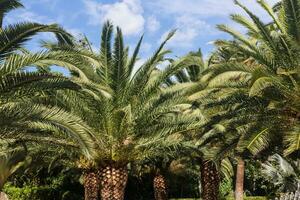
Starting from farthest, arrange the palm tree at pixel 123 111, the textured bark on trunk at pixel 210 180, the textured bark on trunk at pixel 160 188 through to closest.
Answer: the textured bark on trunk at pixel 160 188 < the textured bark on trunk at pixel 210 180 < the palm tree at pixel 123 111

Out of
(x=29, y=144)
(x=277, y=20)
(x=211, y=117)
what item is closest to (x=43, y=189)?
(x=29, y=144)

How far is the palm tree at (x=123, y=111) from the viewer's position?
1605cm

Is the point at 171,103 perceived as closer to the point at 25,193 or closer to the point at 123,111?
the point at 123,111

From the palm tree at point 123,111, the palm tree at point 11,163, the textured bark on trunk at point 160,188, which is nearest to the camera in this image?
the palm tree at point 123,111

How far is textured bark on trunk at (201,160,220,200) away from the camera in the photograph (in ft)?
68.2

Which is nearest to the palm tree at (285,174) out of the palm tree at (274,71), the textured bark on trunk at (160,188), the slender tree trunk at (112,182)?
the textured bark on trunk at (160,188)

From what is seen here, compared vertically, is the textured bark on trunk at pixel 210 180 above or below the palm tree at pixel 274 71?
below

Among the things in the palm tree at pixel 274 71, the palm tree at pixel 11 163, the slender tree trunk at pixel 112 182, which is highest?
the palm tree at pixel 274 71

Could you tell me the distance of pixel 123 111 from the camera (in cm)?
1546

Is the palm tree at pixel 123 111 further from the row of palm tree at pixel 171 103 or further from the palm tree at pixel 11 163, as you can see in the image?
the palm tree at pixel 11 163

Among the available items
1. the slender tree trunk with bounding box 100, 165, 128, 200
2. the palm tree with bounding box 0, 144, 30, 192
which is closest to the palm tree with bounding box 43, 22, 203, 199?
the slender tree trunk with bounding box 100, 165, 128, 200

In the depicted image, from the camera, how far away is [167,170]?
25062 mm

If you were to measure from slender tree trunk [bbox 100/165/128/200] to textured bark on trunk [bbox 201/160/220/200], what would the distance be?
5006 mm

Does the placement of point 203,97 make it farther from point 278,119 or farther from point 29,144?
point 29,144
